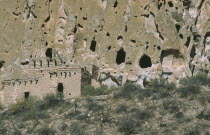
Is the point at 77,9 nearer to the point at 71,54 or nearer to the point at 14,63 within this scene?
the point at 71,54

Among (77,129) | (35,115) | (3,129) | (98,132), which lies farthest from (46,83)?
(98,132)

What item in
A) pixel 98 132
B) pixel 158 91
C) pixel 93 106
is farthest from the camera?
pixel 158 91

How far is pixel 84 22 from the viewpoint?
108ft

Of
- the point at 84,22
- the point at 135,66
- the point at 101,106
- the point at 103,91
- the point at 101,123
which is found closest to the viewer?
the point at 101,123

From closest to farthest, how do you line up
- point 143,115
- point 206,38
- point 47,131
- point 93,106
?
point 47,131 < point 143,115 < point 93,106 < point 206,38

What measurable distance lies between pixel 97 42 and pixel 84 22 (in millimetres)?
1956

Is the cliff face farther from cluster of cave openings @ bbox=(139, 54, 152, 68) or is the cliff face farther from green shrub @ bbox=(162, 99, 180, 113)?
green shrub @ bbox=(162, 99, 180, 113)

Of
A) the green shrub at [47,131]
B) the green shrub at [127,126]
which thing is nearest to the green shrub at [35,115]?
the green shrub at [47,131]

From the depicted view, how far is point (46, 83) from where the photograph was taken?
2614cm

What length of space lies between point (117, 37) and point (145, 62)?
2.46 metres

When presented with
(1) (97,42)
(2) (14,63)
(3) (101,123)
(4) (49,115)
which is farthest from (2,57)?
(3) (101,123)

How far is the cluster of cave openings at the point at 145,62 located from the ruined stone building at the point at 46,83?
4.74 meters

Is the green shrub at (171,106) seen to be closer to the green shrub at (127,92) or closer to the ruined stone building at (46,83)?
the green shrub at (127,92)

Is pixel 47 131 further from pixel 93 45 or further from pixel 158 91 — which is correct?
pixel 93 45
